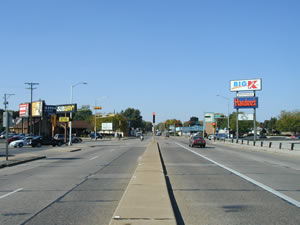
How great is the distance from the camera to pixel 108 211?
312 inches

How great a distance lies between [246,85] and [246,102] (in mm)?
4506

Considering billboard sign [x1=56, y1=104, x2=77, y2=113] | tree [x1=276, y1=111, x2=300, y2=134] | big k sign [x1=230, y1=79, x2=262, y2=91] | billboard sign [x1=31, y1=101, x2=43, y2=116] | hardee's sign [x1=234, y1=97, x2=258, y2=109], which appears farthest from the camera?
tree [x1=276, y1=111, x2=300, y2=134]

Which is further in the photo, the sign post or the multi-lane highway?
the sign post

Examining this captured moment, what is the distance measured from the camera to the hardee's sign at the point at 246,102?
206 ft

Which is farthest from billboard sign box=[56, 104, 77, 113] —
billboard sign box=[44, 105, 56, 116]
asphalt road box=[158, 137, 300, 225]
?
asphalt road box=[158, 137, 300, 225]

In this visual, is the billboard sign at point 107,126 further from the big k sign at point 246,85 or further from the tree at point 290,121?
the big k sign at point 246,85

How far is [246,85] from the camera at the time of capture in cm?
6619

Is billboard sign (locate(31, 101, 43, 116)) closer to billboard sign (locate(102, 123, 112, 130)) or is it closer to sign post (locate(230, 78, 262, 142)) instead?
billboard sign (locate(102, 123, 112, 130))

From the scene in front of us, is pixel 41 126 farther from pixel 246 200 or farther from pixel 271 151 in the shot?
pixel 246 200

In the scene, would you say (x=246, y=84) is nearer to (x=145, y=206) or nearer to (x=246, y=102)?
(x=246, y=102)

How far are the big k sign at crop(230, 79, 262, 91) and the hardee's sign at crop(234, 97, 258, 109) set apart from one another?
299 centimetres

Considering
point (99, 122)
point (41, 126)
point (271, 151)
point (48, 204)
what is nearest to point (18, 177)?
point (48, 204)

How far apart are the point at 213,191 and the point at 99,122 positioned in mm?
129294

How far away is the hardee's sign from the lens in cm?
6275
